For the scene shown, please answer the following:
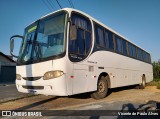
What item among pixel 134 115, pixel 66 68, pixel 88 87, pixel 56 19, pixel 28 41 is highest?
pixel 56 19

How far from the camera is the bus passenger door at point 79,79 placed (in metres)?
6.85

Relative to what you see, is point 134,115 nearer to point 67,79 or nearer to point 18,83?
point 67,79

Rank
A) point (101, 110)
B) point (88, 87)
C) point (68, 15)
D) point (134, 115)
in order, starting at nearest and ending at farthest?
point (134, 115) < point (101, 110) < point (68, 15) < point (88, 87)

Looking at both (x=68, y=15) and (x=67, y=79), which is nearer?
(x=67, y=79)

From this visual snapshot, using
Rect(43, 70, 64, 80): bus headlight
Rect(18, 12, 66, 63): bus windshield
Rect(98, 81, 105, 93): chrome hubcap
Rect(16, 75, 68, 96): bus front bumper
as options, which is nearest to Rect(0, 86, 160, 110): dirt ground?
Rect(98, 81, 105, 93): chrome hubcap

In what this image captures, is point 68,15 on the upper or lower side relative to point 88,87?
upper

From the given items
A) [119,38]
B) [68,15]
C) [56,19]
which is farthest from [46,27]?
[119,38]

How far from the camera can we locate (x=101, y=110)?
Result: 630cm

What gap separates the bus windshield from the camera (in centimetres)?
680

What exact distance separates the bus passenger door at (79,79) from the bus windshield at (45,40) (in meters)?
0.92

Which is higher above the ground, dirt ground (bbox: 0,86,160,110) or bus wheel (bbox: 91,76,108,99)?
bus wheel (bbox: 91,76,108,99)

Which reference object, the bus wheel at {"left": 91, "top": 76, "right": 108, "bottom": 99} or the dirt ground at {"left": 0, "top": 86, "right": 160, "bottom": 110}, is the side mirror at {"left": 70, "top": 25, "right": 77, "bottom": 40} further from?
the bus wheel at {"left": 91, "top": 76, "right": 108, "bottom": 99}

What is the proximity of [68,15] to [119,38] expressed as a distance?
5.55 meters

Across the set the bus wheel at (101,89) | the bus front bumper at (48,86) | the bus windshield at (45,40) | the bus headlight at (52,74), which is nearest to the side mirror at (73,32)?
the bus windshield at (45,40)
